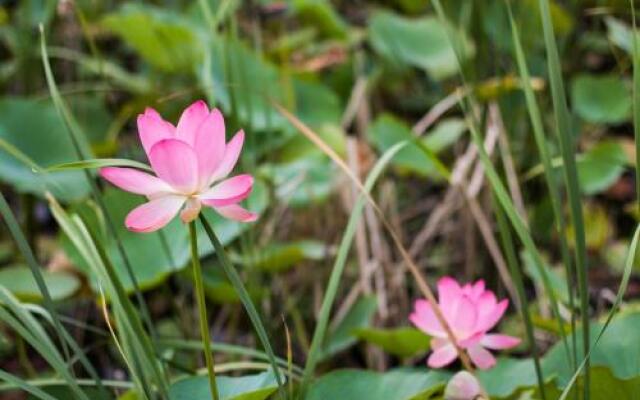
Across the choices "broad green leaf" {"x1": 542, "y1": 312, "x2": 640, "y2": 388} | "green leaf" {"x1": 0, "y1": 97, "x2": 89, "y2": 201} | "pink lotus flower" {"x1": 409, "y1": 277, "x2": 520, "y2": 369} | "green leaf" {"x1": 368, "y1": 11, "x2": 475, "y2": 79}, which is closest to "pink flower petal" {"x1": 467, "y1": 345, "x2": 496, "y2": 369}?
"pink lotus flower" {"x1": 409, "y1": 277, "x2": 520, "y2": 369}

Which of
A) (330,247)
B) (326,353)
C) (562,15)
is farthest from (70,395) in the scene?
(562,15)

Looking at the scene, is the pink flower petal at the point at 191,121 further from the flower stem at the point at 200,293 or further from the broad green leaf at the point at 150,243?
the broad green leaf at the point at 150,243

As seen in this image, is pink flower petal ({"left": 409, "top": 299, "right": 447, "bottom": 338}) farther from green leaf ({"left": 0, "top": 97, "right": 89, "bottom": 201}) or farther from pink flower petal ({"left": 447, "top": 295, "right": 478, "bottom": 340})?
green leaf ({"left": 0, "top": 97, "right": 89, "bottom": 201})

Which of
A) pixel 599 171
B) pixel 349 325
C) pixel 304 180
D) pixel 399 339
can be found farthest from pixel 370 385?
pixel 599 171

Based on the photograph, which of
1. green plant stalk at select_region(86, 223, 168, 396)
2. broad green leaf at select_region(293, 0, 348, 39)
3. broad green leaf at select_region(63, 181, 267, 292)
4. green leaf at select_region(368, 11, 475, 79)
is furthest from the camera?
broad green leaf at select_region(293, 0, 348, 39)

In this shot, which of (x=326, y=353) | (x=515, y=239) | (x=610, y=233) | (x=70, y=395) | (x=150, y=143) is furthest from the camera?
(x=610, y=233)

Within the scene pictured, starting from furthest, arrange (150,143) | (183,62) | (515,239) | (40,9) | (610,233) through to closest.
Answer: (40,9) → (183,62) → (610,233) → (515,239) → (150,143)

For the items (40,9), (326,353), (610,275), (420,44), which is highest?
(40,9)

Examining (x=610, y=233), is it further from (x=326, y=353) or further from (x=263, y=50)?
(x=263, y=50)
